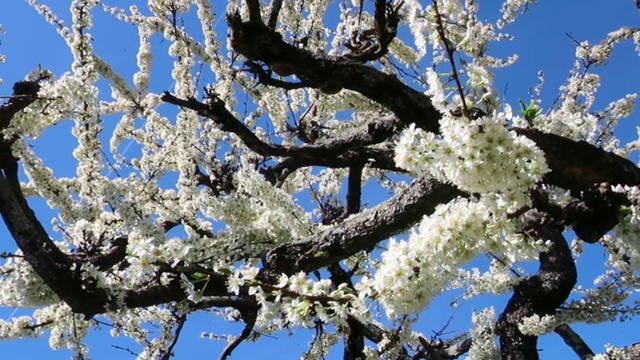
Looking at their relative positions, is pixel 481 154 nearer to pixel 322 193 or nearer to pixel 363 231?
Answer: pixel 363 231

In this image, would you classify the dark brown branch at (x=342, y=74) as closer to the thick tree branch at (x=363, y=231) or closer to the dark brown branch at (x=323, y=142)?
the thick tree branch at (x=363, y=231)

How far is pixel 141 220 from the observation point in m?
4.77

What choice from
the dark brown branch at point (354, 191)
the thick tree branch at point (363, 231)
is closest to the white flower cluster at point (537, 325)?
the thick tree branch at point (363, 231)

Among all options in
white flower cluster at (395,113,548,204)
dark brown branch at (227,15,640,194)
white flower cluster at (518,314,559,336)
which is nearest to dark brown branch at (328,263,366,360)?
white flower cluster at (518,314,559,336)

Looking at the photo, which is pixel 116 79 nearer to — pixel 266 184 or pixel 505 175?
pixel 266 184

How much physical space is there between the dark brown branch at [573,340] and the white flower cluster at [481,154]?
5.87 metres

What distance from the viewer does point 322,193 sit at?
29.2ft

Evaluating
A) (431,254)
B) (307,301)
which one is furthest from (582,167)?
(307,301)

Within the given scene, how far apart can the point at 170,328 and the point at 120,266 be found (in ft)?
8.24

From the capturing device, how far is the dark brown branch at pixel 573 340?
748 centimetres

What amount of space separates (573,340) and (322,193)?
3977mm

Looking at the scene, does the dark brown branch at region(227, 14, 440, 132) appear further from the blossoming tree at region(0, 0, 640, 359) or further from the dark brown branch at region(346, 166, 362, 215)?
the dark brown branch at region(346, 166, 362, 215)

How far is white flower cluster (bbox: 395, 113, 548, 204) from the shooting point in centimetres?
237

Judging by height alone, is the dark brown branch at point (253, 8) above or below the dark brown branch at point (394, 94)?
above
